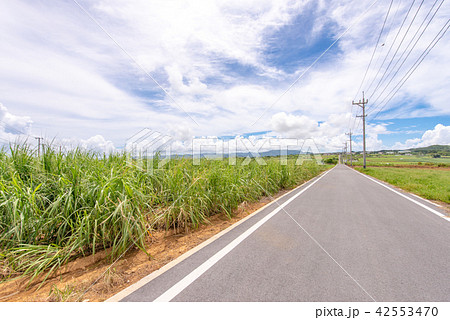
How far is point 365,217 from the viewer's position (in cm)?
476

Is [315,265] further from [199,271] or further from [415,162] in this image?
[415,162]

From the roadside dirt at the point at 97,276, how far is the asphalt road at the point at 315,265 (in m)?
0.27

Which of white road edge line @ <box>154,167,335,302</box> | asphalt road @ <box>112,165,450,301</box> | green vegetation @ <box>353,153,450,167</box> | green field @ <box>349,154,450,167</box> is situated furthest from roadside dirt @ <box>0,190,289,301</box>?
green field @ <box>349,154,450,167</box>

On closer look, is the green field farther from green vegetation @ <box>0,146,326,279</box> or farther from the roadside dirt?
the roadside dirt

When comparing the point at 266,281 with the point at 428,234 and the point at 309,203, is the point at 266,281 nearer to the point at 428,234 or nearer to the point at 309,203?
the point at 428,234

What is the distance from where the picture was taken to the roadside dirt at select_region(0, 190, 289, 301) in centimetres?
210

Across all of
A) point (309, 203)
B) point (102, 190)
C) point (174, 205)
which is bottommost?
point (309, 203)

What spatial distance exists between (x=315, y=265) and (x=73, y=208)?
3392 mm

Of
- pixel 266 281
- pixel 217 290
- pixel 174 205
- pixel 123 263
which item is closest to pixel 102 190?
pixel 123 263

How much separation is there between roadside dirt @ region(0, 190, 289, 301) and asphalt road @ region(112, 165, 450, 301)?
268mm

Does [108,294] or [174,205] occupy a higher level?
[174,205]

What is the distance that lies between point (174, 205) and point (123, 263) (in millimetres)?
1349

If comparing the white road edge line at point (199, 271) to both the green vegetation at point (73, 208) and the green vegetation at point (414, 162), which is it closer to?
the green vegetation at point (73, 208)

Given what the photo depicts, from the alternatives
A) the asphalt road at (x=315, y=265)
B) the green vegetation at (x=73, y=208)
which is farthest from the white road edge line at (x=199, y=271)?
the green vegetation at (x=73, y=208)
